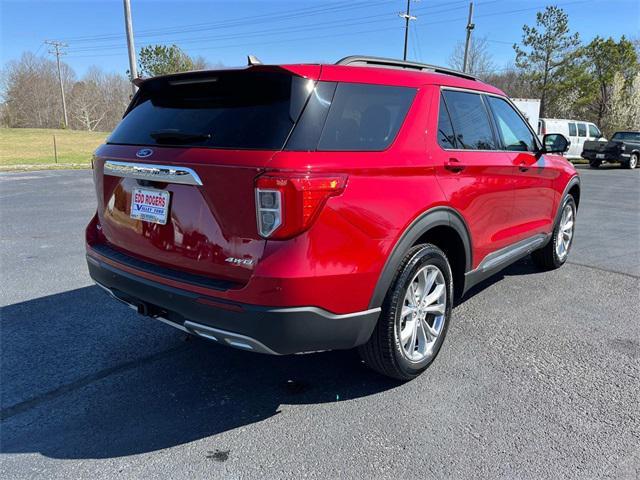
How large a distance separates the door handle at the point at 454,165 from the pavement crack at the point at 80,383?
2245 millimetres

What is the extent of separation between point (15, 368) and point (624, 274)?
590cm

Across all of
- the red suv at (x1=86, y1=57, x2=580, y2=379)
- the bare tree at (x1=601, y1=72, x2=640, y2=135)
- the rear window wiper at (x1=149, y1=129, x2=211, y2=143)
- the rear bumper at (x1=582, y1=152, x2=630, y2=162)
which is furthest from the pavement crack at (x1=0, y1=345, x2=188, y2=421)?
the bare tree at (x1=601, y1=72, x2=640, y2=135)

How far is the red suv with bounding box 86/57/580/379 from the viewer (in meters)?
2.27

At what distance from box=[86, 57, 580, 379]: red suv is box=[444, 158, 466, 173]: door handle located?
13 millimetres

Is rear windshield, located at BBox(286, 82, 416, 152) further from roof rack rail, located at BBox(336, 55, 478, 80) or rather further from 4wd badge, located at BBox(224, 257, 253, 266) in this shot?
4wd badge, located at BBox(224, 257, 253, 266)

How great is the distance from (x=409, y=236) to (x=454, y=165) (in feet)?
2.40

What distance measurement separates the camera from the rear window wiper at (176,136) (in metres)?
2.53

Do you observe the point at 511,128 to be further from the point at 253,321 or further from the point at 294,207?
the point at 253,321

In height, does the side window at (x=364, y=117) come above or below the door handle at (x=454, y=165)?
above

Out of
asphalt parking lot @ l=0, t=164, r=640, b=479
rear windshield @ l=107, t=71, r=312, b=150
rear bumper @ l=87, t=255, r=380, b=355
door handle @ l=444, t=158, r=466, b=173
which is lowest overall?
asphalt parking lot @ l=0, t=164, r=640, b=479

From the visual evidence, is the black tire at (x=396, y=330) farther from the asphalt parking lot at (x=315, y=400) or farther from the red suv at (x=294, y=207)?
the asphalt parking lot at (x=315, y=400)

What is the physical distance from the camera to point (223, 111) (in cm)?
257

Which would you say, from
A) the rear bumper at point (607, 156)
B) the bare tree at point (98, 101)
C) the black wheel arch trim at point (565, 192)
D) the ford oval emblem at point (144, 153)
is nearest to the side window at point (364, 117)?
the ford oval emblem at point (144, 153)

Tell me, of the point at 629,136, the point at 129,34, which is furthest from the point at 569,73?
the point at 129,34
